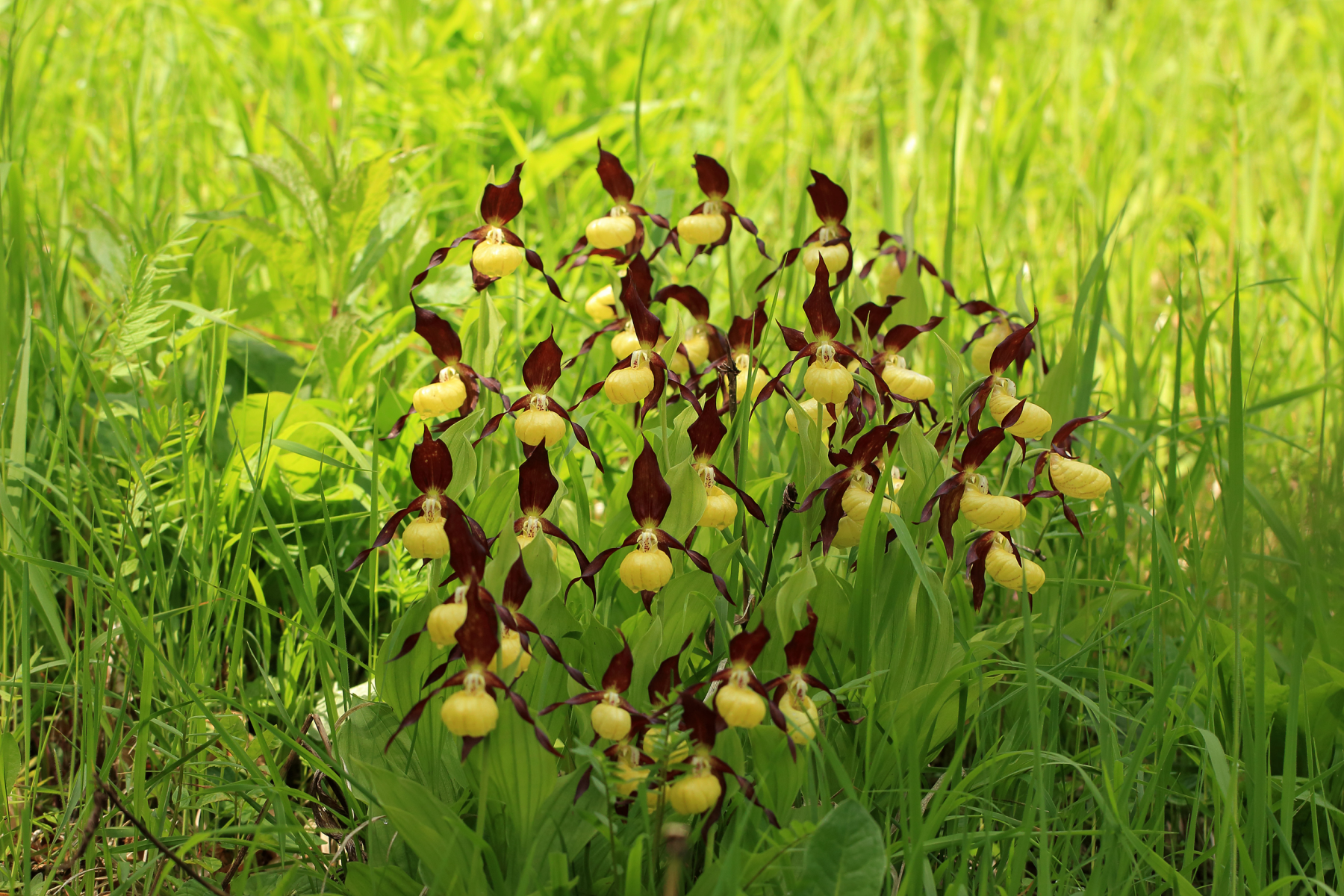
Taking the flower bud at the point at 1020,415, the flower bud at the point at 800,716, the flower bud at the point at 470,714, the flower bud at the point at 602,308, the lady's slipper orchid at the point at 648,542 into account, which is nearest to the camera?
the flower bud at the point at 470,714

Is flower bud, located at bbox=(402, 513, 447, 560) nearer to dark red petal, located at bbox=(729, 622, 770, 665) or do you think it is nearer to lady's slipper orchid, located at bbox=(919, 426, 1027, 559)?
dark red petal, located at bbox=(729, 622, 770, 665)

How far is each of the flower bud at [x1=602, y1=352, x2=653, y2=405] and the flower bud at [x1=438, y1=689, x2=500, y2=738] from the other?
1.65 ft

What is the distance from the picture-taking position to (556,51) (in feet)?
12.4

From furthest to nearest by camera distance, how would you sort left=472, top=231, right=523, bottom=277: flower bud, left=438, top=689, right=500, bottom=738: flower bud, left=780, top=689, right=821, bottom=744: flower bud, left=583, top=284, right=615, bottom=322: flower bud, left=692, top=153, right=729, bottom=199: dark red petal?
left=583, top=284, right=615, bottom=322: flower bud
left=692, top=153, right=729, bottom=199: dark red petal
left=472, top=231, right=523, bottom=277: flower bud
left=780, top=689, right=821, bottom=744: flower bud
left=438, top=689, right=500, bottom=738: flower bud

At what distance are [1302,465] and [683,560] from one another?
1588 mm

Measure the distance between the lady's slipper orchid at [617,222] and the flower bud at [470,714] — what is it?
88 centimetres

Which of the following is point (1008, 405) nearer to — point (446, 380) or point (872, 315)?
point (872, 315)

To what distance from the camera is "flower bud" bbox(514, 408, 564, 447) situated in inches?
56.6

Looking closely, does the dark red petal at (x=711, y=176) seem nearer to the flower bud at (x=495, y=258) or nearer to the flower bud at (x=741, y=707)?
the flower bud at (x=495, y=258)

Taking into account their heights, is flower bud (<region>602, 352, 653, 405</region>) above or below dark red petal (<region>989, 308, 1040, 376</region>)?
below

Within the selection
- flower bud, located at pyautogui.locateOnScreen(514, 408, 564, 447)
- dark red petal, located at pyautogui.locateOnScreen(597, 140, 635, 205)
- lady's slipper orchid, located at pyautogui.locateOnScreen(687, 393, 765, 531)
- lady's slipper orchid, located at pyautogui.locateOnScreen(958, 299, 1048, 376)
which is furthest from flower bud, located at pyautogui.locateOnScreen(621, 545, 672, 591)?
lady's slipper orchid, located at pyautogui.locateOnScreen(958, 299, 1048, 376)

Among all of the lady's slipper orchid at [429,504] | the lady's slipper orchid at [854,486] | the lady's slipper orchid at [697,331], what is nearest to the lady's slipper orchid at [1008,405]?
the lady's slipper orchid at [854,486]

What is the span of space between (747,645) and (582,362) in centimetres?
131

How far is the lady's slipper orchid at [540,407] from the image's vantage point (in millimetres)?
1438
